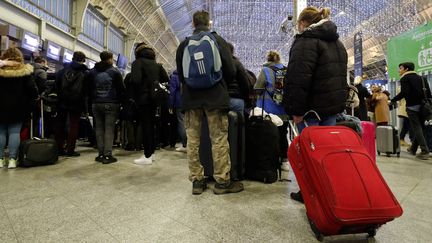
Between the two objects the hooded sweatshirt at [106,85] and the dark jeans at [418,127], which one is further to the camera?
the dark jeans at [418,127]

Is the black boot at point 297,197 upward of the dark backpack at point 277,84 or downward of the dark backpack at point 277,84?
downward

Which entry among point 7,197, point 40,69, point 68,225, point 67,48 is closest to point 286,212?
point 68,225

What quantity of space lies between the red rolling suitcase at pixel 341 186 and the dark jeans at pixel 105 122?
3.35m

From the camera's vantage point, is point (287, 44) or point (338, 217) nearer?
point (338, 217)

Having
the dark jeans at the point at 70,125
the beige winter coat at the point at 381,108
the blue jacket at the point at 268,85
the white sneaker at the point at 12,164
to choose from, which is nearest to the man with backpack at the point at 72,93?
the dark jeans at the point at 70,125

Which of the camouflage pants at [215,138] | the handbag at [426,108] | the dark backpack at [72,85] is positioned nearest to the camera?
the camouflage pants at [215,138]

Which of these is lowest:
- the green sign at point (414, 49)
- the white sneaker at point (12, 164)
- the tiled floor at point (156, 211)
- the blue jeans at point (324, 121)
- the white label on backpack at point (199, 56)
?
the tiled floor at point (156, 211)

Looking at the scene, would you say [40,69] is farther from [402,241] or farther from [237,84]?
[402,241]

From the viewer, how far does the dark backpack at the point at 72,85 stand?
4.77 meters

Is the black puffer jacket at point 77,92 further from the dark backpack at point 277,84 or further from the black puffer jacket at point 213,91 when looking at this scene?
the dark backpack at point 277,84

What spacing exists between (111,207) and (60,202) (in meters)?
0.50

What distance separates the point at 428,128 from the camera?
593cm

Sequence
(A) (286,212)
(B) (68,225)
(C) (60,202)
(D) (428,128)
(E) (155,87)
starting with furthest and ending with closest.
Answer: (D) (428,128) → (E) (155,87) → (C) (60,202) → (A) (286,212) → (B) (68,225)

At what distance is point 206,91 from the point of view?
266 cm
